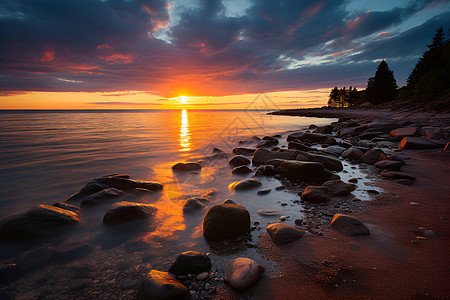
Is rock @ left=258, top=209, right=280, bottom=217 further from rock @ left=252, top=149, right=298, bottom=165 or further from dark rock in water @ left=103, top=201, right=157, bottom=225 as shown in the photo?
rock @ left=252, top=149, right=298, bottom=165

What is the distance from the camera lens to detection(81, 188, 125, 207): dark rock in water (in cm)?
426

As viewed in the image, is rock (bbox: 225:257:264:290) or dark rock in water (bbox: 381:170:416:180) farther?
dark rock in water (bbox: 381:170:416:180)

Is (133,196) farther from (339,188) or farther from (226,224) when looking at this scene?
(339,188)

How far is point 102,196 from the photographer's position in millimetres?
4473

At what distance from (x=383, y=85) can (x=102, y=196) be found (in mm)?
67514

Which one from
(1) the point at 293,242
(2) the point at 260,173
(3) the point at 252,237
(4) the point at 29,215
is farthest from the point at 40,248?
(2) the point at 260,173

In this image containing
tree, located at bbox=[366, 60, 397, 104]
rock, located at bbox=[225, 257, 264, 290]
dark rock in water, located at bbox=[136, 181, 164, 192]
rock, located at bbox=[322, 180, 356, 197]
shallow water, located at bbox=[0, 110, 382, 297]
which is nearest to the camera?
rock, located at bbox=[225, 257, 264, 290]

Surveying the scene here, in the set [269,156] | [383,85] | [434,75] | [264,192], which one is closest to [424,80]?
[434,75]

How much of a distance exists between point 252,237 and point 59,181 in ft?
21.7

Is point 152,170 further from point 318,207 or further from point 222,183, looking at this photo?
point 318,207

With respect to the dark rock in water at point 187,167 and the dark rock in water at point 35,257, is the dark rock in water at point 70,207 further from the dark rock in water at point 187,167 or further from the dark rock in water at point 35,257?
the dark rock in water at point 187,167

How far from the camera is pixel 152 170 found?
24.4 feet

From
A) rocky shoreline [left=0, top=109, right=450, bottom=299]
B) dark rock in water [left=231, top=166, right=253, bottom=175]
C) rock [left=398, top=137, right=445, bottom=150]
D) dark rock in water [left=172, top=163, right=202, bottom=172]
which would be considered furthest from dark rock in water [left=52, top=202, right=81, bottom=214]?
rock [left=398, top=137, right=445, bottom=150]

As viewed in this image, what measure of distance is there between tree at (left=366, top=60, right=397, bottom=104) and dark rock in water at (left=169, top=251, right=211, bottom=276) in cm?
6670
